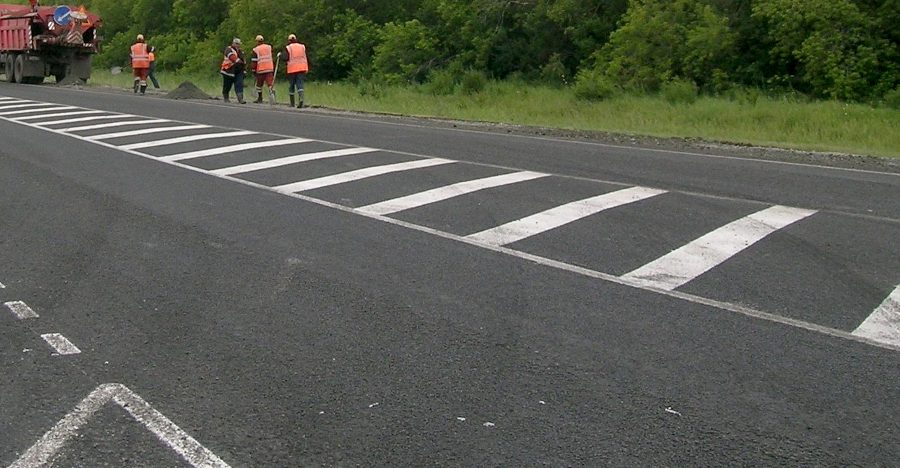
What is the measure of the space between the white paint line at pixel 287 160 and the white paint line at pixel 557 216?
15.0ft

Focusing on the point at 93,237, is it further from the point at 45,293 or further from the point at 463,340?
the point at 463,340

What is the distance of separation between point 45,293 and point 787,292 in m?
5.15

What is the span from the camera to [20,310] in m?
6.81

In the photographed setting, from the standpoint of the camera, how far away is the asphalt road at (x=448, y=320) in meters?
4.82

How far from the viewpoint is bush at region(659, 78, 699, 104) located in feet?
79.6

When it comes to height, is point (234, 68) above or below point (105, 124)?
above

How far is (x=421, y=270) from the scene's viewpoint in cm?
800

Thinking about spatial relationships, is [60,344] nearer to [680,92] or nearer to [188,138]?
[188,138]

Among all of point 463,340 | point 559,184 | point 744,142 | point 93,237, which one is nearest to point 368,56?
point 744,142

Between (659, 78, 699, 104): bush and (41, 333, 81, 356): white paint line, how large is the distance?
19.4m

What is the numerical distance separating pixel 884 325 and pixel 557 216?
3.82 metres

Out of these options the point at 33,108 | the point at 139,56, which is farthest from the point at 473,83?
the point at 33,108

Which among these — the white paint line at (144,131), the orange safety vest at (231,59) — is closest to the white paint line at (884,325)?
the white paint line at (144,131)

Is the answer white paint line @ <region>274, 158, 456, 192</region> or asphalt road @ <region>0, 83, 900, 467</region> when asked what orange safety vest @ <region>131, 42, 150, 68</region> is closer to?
asphalt road @ <region>0, 83, 900, 467</region>
